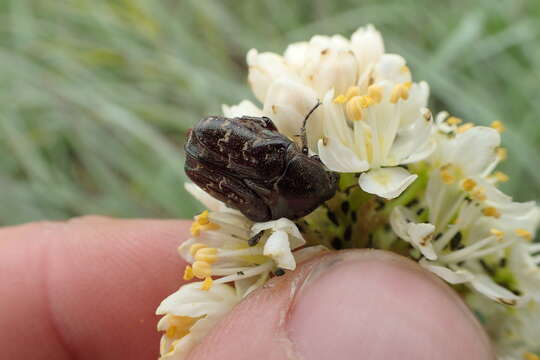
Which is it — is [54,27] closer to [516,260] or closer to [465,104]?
[465,104]

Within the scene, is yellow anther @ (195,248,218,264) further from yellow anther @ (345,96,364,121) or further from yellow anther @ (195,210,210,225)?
yellow anther @ (345,96,364,121)

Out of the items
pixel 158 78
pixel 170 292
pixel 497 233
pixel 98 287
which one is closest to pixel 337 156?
pixel 497 233

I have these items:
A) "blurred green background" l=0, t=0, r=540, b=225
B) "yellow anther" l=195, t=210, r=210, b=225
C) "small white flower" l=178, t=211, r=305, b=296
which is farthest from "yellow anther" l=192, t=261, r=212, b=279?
"blurred green background" l=0, t=0, r=540, b=225

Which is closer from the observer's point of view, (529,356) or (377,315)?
(377,315)

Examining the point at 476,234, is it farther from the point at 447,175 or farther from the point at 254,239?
the point at 254,239

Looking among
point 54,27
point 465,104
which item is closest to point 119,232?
point 465,104

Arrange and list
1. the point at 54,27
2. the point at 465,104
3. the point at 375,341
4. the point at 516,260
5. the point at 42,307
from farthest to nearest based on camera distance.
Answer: the point at 54,27 → the point at 465,104 → the point at 42,307 → the point at 516,260 → the point at 375,341
